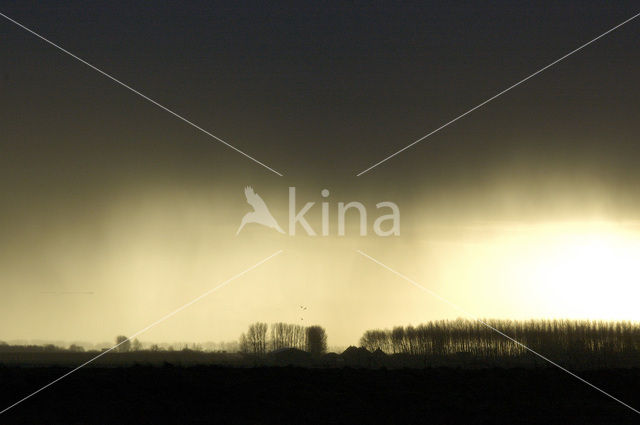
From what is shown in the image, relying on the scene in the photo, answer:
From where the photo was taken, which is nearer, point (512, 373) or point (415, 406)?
point (415, 406)

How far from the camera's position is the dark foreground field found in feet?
86.3

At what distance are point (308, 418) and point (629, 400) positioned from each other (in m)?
14.1

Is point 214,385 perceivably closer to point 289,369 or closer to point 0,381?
point 289,369

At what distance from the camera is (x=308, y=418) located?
86.0ft

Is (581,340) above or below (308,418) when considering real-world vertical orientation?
above

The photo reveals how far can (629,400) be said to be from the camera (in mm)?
30312

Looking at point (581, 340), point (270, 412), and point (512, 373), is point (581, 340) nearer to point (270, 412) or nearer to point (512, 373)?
point (512, 373)

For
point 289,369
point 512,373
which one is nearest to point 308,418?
point 289,369

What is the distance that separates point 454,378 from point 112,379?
1536cm

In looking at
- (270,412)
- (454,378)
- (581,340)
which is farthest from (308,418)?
(581,340)

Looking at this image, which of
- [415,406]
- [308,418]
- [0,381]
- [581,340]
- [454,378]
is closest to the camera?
[308,418]

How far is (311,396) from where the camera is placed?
96.0 ft

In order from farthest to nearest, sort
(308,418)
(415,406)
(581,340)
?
(581,340), (415,406), (308,418)

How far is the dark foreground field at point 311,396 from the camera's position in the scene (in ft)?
86.3
